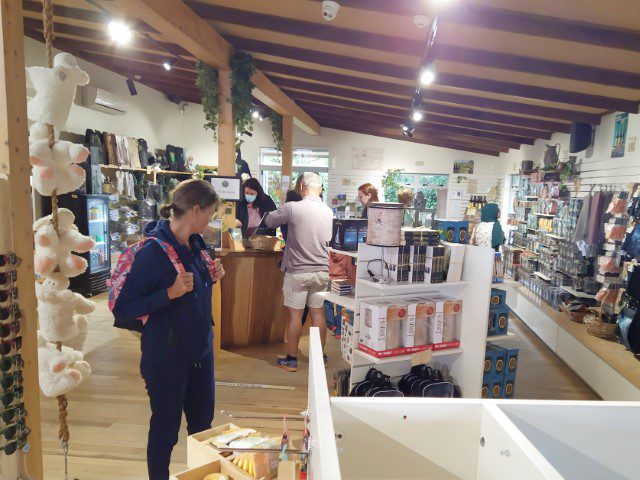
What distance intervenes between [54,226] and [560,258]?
6.45 meters

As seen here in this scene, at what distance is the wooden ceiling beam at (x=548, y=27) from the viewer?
3.26 m

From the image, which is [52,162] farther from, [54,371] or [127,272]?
[127,272]

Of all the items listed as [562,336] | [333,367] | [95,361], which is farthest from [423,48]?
[95,361]

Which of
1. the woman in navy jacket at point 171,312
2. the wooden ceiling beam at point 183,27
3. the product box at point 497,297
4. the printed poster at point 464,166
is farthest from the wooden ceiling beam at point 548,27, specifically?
the printed poster at point 464,166

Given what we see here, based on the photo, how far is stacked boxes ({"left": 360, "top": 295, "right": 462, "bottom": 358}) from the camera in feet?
10.1

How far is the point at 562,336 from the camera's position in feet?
17.1

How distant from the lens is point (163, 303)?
2061mm

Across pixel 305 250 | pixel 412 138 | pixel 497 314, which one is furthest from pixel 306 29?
pixel 412 138

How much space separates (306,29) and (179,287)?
3123 mm

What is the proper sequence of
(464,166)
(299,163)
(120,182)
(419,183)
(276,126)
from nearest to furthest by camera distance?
1. (120,182)
2. (276,126)
3. (464,166)
4. (419,183)
5. (299,163)

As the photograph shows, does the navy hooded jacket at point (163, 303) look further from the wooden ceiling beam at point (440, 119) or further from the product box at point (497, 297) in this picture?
the wooden ceiling beam at point (440, 119)

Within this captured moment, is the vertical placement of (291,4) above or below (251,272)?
above

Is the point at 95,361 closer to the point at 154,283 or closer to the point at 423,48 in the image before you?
the point at 154,283

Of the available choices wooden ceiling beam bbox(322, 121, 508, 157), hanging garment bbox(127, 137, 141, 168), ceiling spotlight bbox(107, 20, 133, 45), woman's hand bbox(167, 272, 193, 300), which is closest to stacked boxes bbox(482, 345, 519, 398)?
woman's hand bbox(167, 272, 193, 300)
